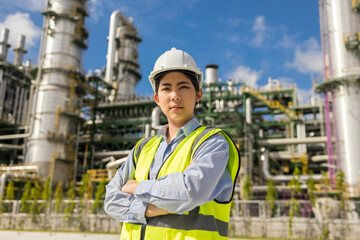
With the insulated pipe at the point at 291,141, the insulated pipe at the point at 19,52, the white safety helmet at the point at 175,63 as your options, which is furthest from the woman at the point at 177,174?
the insulated pipe at the point at 19,52

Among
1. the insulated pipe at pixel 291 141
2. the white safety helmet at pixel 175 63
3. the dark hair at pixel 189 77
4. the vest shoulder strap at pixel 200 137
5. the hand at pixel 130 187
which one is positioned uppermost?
the insulated pipe at pixel 291 141

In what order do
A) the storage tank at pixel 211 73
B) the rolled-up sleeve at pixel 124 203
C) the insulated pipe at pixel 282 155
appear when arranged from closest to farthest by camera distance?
1. the rolled-up sleeve at pixel 124 203
2. the insulated pipe at pixel 282 155
3. the storage tank at pixel 211 73

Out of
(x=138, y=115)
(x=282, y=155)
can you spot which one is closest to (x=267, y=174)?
(x=282, y=155)

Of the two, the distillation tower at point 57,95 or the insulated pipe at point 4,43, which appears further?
the insulated pipe at point 4,43

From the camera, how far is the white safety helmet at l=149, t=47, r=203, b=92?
1.90 metres

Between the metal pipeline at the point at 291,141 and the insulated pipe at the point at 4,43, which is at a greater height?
the insulated pipe at the point at 4,43

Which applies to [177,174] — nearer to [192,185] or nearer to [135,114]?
[192,185]

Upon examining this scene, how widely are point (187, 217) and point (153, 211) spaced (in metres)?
0.17

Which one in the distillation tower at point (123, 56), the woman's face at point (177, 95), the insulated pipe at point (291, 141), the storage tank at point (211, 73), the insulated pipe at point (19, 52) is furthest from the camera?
the insulated pipe at point (19, 52)

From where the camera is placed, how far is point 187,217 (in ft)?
5.37

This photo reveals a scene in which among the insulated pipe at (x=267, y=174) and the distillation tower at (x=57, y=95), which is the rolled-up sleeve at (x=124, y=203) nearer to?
the insulated pipe at (x=267, y=174)

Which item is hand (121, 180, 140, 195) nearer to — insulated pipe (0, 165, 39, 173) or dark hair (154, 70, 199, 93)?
dark hair (154, 70, 199, 93)

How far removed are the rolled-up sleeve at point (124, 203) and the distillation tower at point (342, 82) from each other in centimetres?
2144

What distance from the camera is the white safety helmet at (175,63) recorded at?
190cm
